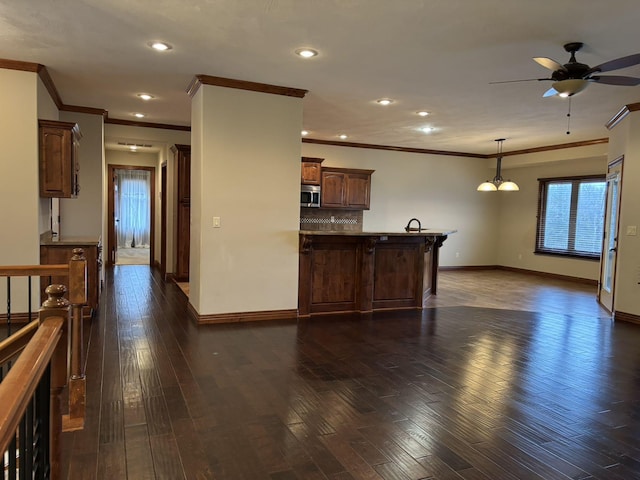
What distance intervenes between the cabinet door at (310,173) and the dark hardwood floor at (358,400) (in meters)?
3.93

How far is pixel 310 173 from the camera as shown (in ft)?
28.8

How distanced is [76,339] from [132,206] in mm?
11335

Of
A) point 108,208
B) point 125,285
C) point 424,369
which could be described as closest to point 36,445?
point 424,369

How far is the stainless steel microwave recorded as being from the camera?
28.5 ft

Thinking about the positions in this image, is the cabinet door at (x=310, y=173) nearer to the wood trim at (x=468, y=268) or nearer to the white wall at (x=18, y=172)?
the wood trim at (x=468, y=268)

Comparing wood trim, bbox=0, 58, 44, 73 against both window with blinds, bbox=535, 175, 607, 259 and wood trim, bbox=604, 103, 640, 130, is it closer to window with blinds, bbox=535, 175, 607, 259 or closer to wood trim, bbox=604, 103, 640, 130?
wood trim, bbox=604, 103, 640, 130

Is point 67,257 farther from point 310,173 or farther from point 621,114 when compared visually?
point 621,114

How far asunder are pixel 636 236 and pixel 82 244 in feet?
21.7

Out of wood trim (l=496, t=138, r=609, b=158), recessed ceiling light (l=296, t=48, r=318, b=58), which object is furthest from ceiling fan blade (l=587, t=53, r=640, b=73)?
wood trim (l=496, t=138, r=609, b=158)

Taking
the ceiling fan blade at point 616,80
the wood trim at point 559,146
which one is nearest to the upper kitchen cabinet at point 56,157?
the ceiling fan blade at point 616,80

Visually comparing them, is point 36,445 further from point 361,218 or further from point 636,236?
point 361,218

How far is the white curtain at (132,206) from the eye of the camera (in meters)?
13.1

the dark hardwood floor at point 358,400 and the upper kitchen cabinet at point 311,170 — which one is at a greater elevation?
the upper kitchen cabinet at point 311,170

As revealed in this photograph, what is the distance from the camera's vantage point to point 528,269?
33.5 ft
